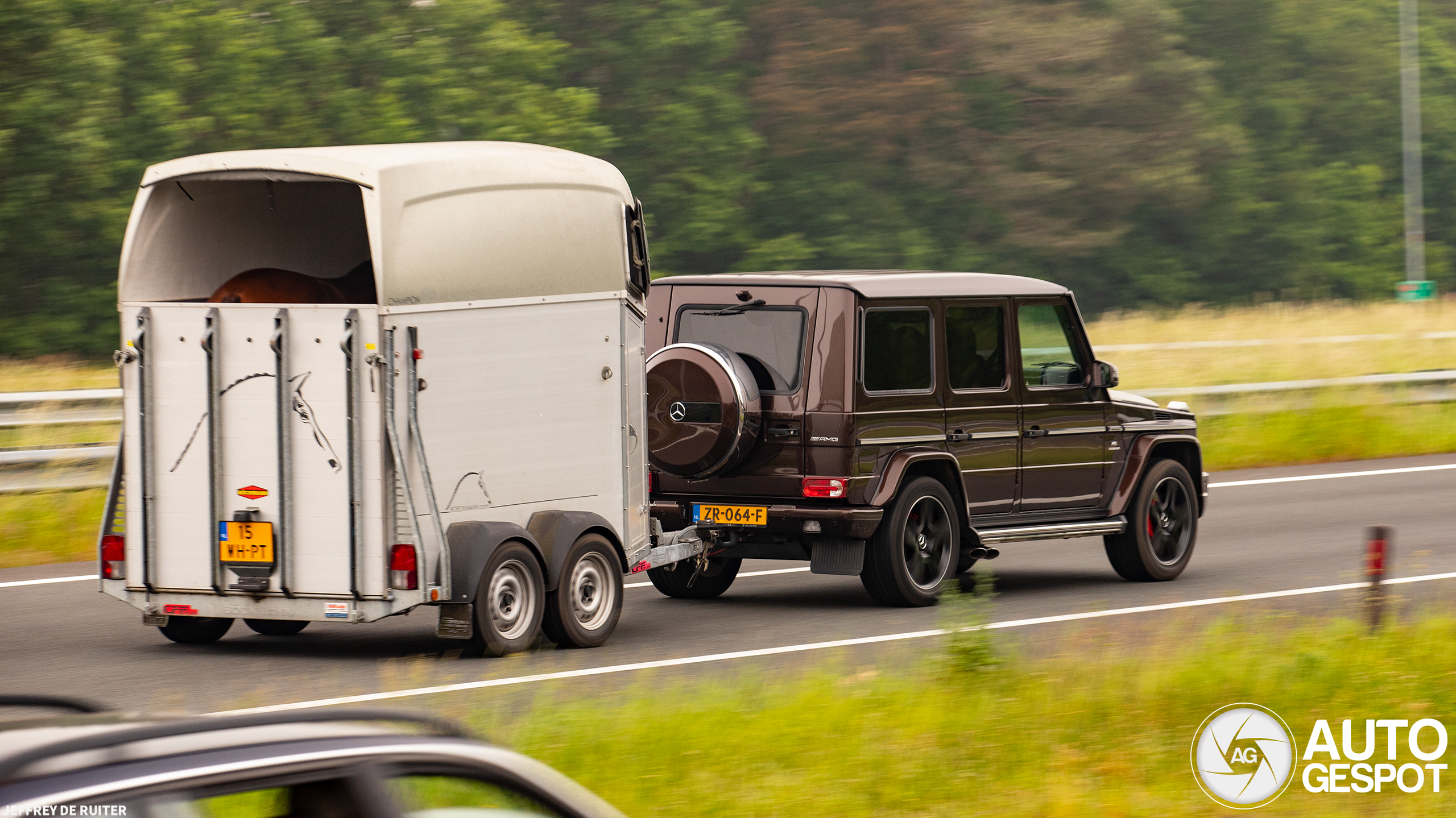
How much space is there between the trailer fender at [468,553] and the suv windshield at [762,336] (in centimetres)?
277

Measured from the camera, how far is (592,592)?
11.0 m

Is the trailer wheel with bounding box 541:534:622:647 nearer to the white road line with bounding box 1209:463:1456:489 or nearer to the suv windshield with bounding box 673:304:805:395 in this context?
the suv windshield with bounding box 673:304:805:395

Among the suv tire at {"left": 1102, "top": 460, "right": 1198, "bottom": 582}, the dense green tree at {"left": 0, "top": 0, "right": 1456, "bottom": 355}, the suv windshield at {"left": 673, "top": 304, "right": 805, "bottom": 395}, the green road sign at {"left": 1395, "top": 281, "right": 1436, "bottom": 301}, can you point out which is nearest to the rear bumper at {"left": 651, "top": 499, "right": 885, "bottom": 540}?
the suv windshield at {"left": 673, "top": 304, "right": 805, "bottom": 395}

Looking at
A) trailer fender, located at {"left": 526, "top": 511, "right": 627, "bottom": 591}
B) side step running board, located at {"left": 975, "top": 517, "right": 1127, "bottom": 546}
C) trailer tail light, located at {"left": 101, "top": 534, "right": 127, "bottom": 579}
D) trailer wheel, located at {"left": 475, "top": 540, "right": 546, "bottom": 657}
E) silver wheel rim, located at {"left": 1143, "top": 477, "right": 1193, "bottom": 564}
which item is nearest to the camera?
trailer wheel, located at {"left": 475, "top": 540, "right": 546, "bottom": 657}

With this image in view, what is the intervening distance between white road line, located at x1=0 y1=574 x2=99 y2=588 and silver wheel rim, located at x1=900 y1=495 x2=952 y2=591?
5715 mm

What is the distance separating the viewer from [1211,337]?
34.5 meters

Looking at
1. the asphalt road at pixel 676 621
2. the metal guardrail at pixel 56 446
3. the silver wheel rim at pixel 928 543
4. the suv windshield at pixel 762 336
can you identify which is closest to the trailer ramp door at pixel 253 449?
the asphalt road at pixel 676 621

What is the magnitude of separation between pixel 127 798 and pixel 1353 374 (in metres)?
26.2

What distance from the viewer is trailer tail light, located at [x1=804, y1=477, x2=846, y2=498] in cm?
1206

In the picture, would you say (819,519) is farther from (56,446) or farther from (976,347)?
(56,446)

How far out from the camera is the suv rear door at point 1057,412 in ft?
43.4

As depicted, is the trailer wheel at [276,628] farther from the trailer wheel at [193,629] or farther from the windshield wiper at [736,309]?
the windshield wiper at [736,309]

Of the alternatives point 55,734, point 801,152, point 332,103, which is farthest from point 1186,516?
point 801,152

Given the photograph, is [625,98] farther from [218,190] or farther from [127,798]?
[127,798]
